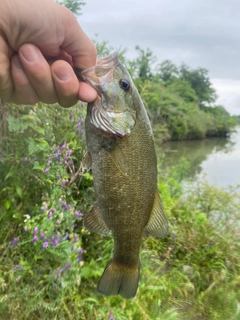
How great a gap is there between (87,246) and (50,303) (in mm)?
1035

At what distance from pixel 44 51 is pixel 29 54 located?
120 millimetres

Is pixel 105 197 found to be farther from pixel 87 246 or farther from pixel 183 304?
pixel 183 304

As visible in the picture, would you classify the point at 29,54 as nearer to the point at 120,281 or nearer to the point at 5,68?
the point at 5,68

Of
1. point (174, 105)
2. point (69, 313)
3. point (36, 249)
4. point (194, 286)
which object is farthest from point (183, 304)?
point (174, 105)

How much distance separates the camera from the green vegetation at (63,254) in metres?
2.47

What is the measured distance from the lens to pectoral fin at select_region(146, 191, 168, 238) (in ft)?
5.36

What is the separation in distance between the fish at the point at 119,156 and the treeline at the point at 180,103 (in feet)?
25.2

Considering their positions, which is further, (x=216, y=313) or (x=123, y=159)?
(x=216, y=313)

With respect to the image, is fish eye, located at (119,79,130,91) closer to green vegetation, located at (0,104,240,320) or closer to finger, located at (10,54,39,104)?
finger, located at (10,54,39,104)

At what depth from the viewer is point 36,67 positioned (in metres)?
1.36

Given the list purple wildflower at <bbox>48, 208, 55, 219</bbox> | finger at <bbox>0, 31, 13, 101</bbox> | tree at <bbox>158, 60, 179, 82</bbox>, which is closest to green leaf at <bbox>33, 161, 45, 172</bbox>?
purple wildflower at <bbox>48, 208, 55, 219</bbox>

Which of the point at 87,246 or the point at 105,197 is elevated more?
the point at 105,197

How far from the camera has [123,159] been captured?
150cm

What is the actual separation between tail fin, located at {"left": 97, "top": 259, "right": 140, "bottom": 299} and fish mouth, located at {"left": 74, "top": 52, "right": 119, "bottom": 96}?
921 millimetres
